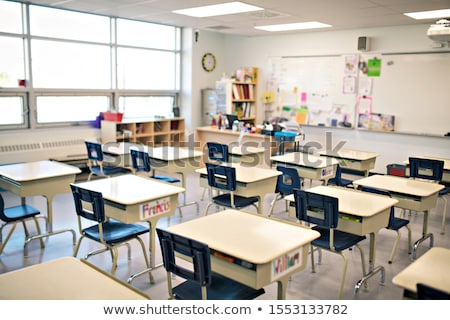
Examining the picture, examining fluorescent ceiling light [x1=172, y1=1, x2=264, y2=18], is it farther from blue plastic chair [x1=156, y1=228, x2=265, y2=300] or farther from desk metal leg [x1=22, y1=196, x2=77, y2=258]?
blue plastic chair [x1=156, y1=228, x2=265, y2=300]

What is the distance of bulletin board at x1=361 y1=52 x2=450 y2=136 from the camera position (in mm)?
7098

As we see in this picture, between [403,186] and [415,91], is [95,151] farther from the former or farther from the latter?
[415,91]

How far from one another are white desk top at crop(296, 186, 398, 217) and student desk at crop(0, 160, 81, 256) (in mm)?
2311

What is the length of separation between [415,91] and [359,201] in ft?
15.4

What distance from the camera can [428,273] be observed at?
2186mm

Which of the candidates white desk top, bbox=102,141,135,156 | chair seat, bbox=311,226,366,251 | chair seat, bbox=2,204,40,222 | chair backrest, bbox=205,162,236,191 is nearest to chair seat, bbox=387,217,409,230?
chair seat, bbox=311,226,366,251

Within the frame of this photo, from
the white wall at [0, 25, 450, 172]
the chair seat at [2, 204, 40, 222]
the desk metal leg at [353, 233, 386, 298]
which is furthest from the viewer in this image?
the white wall at [0, 25, 450, 172]

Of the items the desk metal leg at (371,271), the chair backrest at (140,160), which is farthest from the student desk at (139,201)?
the desk metal leg at (371,271)

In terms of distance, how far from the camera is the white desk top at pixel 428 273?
6.75ft

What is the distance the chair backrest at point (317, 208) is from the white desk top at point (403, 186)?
1.15 meters

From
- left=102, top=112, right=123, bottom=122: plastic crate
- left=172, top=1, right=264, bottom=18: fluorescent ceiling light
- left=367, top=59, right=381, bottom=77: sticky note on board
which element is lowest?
left=102, top=112, right=123, bottom=122: plastic crate

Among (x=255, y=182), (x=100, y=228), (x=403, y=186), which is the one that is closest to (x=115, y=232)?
(x=100, y=228)
